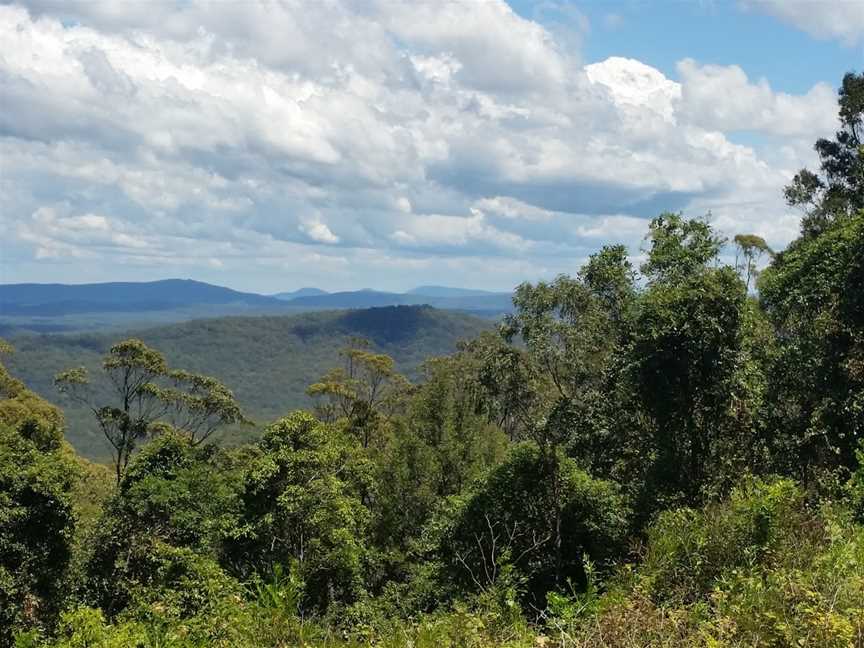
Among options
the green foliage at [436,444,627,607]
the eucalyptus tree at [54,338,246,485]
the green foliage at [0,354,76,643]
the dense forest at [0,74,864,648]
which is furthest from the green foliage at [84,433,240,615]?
Answer: the eucalyptus tree at [54,338,246,485]

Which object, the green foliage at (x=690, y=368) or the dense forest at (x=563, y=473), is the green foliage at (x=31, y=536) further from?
the green foliage at (x=690, y=368)

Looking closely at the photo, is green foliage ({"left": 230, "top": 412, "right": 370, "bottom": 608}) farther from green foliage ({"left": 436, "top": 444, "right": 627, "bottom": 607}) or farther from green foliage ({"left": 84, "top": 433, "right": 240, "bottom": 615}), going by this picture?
green foliage ({"left": 436, "top": 444, "right": 627, "bottom": 607})

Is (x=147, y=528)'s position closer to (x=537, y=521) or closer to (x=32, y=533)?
(x=32, y=533)

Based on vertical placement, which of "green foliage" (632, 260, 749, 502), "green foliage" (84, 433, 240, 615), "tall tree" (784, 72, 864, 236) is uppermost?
"tall tree" (784, 72, 864, 236)

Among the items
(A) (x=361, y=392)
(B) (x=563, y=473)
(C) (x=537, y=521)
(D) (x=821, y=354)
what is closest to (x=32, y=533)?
(C) (x=537, y=521)

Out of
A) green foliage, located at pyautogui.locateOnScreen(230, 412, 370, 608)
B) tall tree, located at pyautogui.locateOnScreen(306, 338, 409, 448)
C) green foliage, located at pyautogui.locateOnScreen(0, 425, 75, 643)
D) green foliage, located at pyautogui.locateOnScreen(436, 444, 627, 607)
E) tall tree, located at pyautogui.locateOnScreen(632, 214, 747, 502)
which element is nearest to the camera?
tall tree, located at pyautogui.locateOnScreen(632, 214, 747, 502)

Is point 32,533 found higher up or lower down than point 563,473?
lower down

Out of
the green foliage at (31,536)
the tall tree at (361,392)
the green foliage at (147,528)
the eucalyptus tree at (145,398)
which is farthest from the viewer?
the tall tree at (361,392)

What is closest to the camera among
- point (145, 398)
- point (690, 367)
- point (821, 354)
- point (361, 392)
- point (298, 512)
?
point (690, 367)

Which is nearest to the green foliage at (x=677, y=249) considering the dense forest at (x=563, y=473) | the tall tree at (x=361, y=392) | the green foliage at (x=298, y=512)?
the dense forest at (x=563, y=473)

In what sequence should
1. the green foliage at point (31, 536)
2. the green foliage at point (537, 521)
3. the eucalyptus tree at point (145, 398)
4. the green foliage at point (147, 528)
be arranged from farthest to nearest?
the eucalyptus tree at point (145, 398), the green foliage at point (147, 528), the green foliage at point (537, 521), the green foliage at point (31, 536)

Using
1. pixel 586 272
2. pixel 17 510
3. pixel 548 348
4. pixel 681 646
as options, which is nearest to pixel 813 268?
pixel 586 272

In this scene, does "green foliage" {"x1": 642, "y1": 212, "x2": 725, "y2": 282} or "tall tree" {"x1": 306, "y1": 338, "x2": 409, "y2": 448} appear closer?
"green foliage" {"x1": 642, "y1": 212, "x2": 725, "y2": 282}

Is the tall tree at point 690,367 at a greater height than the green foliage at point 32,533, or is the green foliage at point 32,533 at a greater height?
the tall tree at point 690,367
